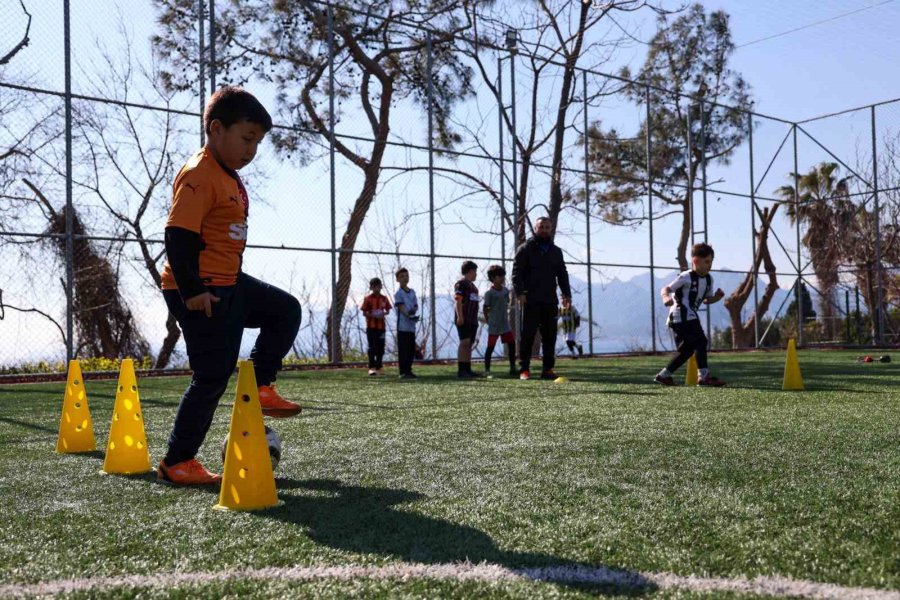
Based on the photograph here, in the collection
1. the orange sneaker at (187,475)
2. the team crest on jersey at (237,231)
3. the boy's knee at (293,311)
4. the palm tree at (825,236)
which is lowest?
the orange sneaker at (187,475)

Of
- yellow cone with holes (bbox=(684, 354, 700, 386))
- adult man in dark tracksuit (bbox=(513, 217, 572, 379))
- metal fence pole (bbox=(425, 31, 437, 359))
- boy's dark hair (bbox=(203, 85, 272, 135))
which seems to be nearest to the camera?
boy's dark hair (bbox=(203, 85, 272, 135))

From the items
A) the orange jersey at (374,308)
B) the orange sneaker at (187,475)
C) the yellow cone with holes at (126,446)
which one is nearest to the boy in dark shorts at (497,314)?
the orange jersey at (374,308)

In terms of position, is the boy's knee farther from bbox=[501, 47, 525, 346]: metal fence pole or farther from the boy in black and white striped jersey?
bbox=[501, 47, 525, 346]: metal fence pole

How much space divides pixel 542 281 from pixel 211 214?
20.5ft

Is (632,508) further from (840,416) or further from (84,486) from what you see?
(840,416)

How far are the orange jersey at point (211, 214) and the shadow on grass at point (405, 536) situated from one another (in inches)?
35.1

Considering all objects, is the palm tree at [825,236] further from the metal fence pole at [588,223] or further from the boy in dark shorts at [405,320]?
the boy in dark shorts at [405,320]

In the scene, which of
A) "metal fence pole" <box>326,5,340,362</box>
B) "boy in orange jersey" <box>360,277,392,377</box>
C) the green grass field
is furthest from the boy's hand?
"metal fence pole" <box>326,5,340,362</box>

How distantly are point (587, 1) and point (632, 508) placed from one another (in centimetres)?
1894

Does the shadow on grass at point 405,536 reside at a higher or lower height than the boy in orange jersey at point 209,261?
lower

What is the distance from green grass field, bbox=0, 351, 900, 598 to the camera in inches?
78.8

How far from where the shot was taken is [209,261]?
327cm

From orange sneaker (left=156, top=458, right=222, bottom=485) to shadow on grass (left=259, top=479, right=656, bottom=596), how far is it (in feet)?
1.09

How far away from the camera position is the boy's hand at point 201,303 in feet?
10.2
